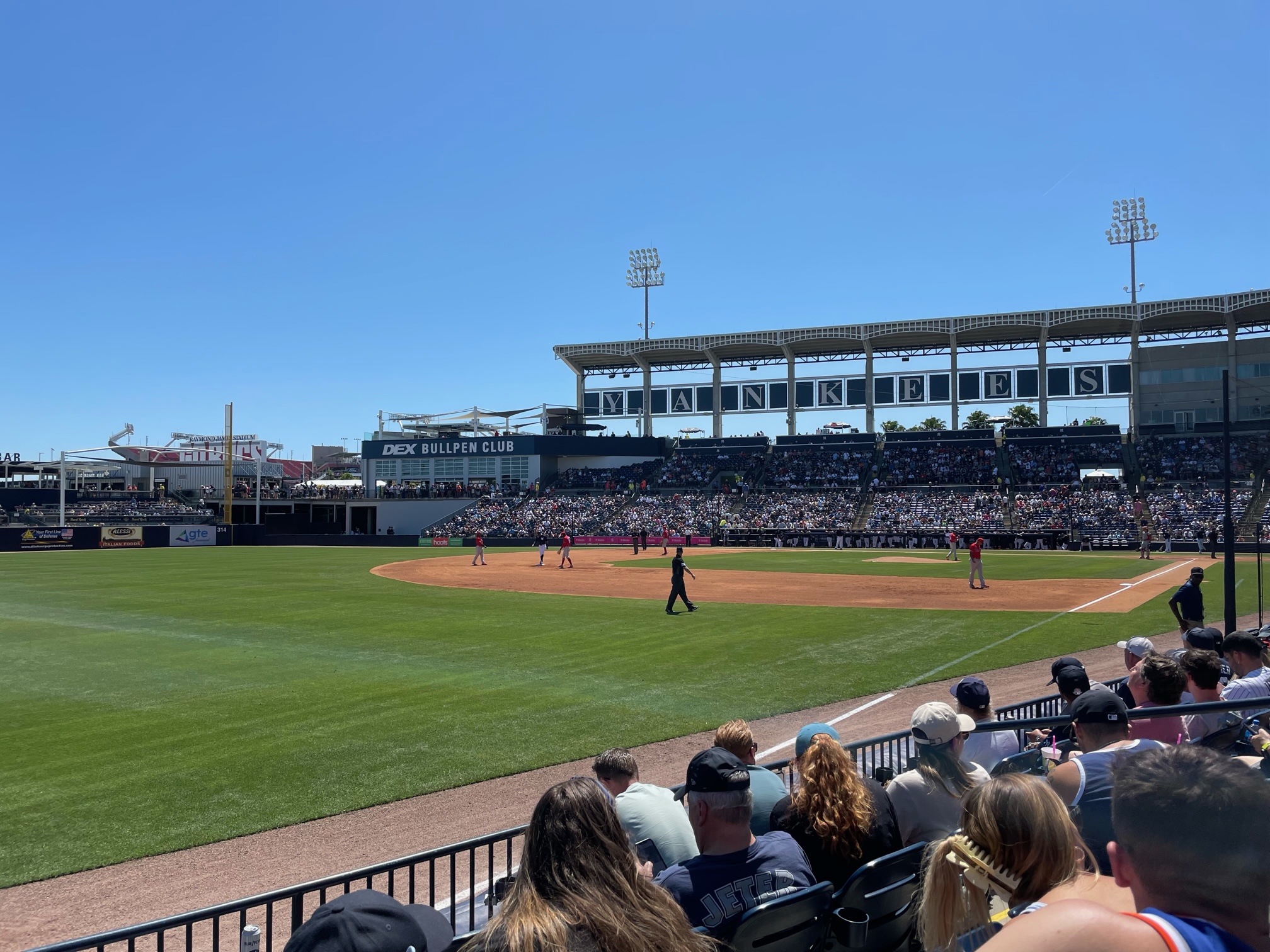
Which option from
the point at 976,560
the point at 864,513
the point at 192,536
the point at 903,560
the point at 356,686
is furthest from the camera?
the point at 192,536

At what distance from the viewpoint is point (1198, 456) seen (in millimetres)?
61031

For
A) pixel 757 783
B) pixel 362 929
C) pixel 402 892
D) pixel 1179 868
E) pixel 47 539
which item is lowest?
pixel 47 539

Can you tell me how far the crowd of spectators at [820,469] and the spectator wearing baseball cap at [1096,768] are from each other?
65193mm

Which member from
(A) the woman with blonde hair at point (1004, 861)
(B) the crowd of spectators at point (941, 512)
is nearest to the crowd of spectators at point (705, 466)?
(B) the crowd of spectators at point (941, 512)

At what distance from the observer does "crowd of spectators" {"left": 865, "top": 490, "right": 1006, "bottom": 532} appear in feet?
192

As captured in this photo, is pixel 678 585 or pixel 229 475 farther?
pixel 229 475

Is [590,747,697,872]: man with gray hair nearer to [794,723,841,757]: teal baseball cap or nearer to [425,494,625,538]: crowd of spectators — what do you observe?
[794,723,841,757]: teal baseball cap

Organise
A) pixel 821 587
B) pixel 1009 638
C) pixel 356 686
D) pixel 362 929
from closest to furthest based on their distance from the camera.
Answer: pixel 362 929, pixel 356 686, pixel 1009 638, pixel 821 587

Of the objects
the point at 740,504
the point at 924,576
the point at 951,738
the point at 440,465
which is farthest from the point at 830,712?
the point at 440,465

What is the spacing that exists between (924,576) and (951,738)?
1235 inches

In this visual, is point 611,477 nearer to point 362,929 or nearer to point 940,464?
point 940,464

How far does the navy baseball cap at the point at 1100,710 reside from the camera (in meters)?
5.25

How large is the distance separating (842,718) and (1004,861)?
32.7 feet

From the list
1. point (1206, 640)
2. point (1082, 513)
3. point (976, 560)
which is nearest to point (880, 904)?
point (1206, 640)
